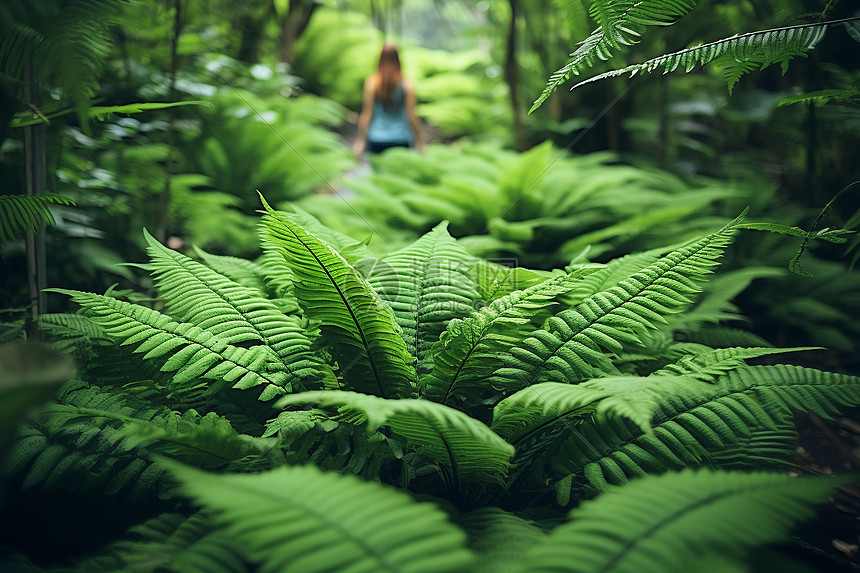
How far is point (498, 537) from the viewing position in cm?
84

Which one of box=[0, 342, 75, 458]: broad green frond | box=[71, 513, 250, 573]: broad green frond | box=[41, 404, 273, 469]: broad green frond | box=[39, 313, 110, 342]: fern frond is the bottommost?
box=[71, 513, 250, 573]: broad green frond

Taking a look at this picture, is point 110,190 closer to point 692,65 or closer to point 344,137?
point 692,65

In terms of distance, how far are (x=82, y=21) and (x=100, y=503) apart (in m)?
1.02

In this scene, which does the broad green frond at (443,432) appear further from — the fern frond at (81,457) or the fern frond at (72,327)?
the fern frond at (72,327)

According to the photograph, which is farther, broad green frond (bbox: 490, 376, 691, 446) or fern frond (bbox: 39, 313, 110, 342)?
fern frond (bbox: 39, 313, 110, 342)

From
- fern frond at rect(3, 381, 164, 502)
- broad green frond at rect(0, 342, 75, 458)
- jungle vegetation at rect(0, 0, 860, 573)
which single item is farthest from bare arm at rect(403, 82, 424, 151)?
broad green frond at rect(0, 342, 75, 458)

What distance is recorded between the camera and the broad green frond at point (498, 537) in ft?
2.45

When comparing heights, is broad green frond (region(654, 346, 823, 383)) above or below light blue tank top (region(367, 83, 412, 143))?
below

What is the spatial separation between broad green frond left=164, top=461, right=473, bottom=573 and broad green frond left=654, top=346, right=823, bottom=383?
72 centimetres

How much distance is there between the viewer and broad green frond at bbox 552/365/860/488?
100 cm

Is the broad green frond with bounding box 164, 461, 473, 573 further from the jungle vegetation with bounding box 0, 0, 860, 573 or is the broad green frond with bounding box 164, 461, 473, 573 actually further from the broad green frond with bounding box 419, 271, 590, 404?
the broad green frond with bounding box 419, 271, 590, 404

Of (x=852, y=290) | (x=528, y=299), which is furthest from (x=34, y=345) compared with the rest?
(x=852, y=290)

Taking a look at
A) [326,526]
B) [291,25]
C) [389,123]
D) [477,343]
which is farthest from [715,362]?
[291,25]

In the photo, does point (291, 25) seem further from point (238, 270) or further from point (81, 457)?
point (81, 457)
